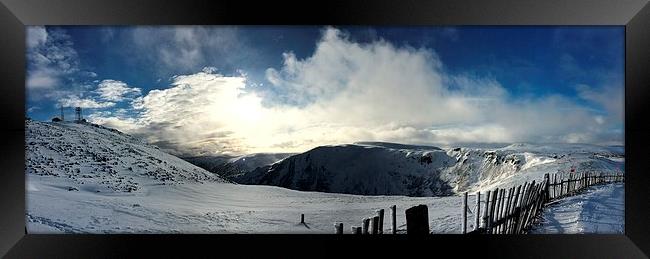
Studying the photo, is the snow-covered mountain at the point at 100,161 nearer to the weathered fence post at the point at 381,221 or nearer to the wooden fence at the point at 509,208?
the wooden fence at the point at 509,208

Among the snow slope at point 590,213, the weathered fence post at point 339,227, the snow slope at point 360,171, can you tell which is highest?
the snow slope at point 360,171

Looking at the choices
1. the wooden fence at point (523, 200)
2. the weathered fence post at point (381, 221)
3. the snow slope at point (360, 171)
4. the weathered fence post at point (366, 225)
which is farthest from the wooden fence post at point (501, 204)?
the weathered fence post at point (366, 225)

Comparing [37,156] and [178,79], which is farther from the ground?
[178,79]

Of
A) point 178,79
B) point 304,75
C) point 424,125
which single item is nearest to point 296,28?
point 304,75

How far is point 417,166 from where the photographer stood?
3619 millimetres

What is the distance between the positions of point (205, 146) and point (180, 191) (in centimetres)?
49

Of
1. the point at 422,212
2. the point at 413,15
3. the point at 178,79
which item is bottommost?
the point at 422,212

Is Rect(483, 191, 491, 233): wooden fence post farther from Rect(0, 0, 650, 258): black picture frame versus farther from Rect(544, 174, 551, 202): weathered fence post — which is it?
Rect(544, 174, 551, 202): weathered fence post

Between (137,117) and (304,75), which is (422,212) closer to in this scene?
(304,75)

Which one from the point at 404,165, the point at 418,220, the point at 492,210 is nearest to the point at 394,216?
the point at 418,220

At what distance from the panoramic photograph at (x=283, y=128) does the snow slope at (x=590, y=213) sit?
0.02 m

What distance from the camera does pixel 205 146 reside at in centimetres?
Result: 363

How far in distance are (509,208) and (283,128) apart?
221 cm

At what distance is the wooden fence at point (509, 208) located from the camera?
11.2ft
